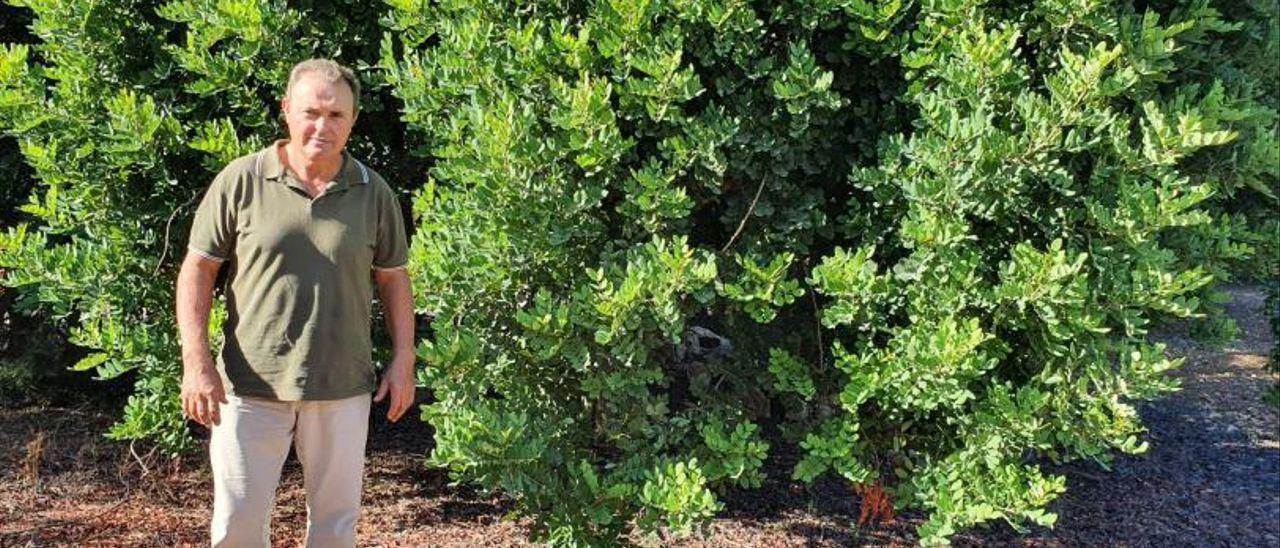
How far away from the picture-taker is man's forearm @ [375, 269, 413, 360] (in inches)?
128

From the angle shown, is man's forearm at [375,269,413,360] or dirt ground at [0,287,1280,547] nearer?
man's forearm at [375,269,413,360]

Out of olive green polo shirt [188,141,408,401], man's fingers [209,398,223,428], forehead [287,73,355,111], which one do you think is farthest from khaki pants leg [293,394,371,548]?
forehead [287,73,355,111]

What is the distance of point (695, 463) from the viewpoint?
3588 mm

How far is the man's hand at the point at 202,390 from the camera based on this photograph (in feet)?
9.52

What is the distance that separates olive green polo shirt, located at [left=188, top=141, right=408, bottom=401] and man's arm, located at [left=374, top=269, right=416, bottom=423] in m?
0.19

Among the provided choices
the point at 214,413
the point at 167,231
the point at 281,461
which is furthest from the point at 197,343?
the point at 167,231

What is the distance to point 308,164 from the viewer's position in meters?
2.95

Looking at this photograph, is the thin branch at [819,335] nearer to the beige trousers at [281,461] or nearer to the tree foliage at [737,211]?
the tree foliage at [737,211]

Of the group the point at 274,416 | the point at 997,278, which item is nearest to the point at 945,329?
the point at 997,278

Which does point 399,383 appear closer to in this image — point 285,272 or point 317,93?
point 285,272

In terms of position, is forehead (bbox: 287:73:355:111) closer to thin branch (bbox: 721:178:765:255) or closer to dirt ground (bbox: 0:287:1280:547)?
thin branch (bbox: 721:178:765:255)

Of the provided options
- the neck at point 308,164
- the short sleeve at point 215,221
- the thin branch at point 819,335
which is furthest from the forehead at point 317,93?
the thin branch at point 819,335

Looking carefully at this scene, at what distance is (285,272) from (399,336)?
0.45 metres

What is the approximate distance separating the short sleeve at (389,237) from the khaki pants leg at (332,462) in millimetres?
402
